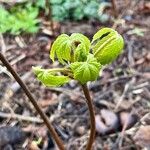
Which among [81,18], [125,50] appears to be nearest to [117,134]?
[125,50]

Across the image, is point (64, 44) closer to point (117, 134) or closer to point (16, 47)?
point (117, 134)

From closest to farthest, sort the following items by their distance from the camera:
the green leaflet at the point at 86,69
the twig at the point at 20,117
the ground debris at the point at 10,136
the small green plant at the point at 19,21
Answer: the green leaflet at the point at 86,69 < the ground debris at the point at 10,136 < the twig at the point at 20,117 < the small green plant at the point at 19,21

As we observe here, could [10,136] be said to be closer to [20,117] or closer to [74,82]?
[20,117]

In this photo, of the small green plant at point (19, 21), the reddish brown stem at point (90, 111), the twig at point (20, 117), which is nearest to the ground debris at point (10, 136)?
the twig at point (20, 117)

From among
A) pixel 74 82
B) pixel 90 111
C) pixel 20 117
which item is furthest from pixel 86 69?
pixel 74 82

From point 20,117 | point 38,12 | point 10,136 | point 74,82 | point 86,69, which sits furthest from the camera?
point 38,12

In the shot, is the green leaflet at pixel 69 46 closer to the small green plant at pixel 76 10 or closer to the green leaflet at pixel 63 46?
the green leaflet at pixel 63 46
